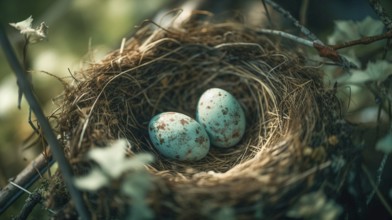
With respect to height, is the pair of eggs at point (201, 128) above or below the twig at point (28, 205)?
above

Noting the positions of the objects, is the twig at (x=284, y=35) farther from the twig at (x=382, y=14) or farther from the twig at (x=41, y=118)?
the twig at (x=41, y=118)

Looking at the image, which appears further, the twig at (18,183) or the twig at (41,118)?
the twig at (18,183)

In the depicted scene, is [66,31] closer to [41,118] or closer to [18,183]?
[18,183]

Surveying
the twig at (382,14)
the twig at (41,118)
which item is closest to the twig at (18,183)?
the twig at (41,118)

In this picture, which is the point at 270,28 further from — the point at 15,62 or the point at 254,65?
the point at 15,62

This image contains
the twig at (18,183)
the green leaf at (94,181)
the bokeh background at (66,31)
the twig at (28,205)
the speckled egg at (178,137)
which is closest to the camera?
the green leaf at (94,181)

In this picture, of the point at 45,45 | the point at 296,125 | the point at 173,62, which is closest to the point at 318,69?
the point at 296,125
